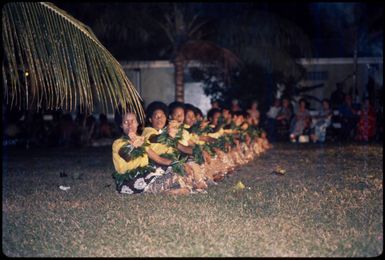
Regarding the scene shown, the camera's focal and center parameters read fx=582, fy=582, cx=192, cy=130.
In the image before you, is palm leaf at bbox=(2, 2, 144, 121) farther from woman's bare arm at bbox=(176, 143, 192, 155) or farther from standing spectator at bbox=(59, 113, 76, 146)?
standing spectator at bbox=(59, 113, 76, 146)

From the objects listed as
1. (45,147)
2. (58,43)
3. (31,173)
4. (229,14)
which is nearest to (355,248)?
(58,43)

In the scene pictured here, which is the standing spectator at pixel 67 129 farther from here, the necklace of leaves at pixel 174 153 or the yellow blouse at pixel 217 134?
the necklace of leaves at pixel 174 153

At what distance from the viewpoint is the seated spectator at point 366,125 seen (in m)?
19.0

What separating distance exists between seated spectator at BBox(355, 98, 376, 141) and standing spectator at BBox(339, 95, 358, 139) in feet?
0.79

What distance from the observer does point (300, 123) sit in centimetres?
1867

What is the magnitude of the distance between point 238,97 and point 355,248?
53.4 feet

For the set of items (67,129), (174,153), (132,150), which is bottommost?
(67,129)

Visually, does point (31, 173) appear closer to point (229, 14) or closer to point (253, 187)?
point (253, 187)

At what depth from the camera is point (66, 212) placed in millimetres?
6902

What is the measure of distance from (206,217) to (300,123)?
1275cm

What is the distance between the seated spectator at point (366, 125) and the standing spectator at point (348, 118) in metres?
0.24

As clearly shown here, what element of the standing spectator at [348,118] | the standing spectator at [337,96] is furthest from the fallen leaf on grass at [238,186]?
the standing spectator at [337,96]

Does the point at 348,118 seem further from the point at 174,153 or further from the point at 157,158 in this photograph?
the point at 157,158

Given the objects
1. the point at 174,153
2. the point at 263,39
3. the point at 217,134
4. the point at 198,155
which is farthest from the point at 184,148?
the point at 263,39
